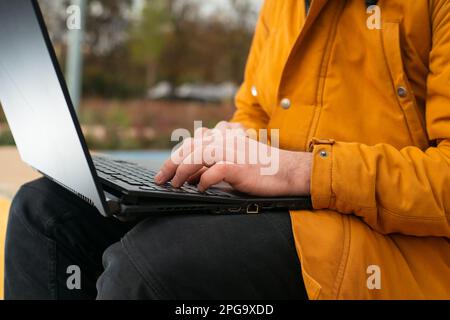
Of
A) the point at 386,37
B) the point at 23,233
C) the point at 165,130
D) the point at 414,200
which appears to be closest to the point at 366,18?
the point at 386,37

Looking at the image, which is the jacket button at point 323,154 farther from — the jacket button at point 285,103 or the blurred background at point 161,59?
the blurred background at point 161,59

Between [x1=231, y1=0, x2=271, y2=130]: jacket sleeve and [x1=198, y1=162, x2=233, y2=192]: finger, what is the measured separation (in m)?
0.52

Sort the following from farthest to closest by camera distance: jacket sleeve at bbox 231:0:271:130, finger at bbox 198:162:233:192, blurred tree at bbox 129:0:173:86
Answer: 1. blurred tree at bbox 129:0:173:86
2. jacket sleeve at bbox 231:0:271:130
3. finger at bbox 198:162:233:192

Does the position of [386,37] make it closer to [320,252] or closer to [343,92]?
[343,92]

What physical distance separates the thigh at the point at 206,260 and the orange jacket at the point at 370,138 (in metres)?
0.04

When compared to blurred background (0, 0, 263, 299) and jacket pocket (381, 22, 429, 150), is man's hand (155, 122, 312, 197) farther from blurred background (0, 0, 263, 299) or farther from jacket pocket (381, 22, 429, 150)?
blurred background (0, 0, 263, 299)

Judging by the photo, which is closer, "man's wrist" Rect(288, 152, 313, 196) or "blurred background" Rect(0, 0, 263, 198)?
"man's wrist" Rect(288, 152, 313, 196)

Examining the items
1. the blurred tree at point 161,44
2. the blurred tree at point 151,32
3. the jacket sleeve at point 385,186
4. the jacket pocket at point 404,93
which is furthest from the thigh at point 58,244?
the blurred tree at point 151,32

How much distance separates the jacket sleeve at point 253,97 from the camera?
135cm

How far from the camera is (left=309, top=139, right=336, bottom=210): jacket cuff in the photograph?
775 mm

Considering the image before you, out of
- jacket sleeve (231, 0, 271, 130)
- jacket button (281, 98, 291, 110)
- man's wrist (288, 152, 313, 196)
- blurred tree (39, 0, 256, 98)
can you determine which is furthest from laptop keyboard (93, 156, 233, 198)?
blurred tree (39, 0, 256, 98)

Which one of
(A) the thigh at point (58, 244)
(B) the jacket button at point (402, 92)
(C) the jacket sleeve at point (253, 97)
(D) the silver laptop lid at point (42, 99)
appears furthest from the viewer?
(C) the jacket sleeve at point (253, 97)

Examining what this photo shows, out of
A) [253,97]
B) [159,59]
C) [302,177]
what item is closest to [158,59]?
[159,59]

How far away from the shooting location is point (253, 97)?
138cm
